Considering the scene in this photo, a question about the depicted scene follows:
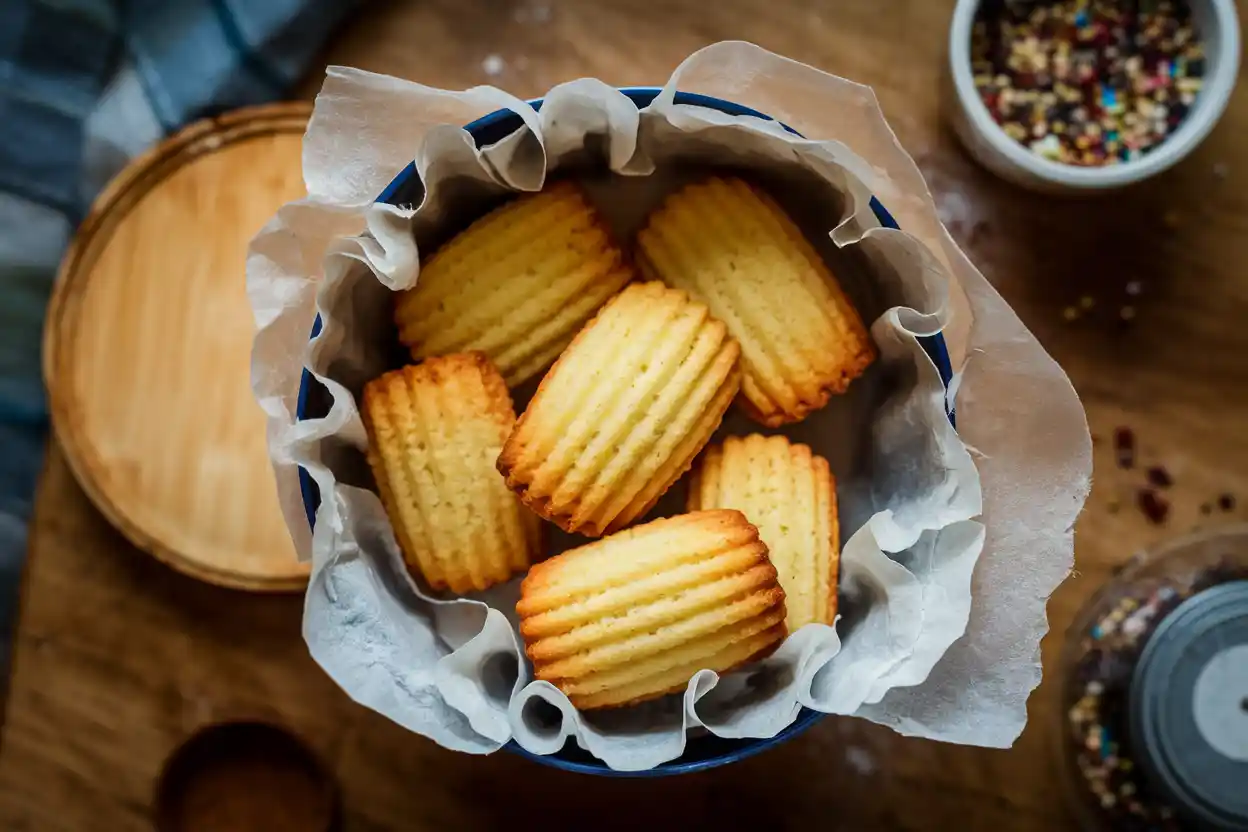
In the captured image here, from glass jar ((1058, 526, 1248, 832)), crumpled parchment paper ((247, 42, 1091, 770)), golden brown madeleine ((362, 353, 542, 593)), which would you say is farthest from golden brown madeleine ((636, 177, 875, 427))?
glass jar ((1058, 526, 1248, 832))

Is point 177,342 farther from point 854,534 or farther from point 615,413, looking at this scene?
point 854,534

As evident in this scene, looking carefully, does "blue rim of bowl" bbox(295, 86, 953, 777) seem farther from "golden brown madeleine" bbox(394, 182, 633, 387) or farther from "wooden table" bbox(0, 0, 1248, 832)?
"wooden table" bbox(0, 0, 1248, 832)

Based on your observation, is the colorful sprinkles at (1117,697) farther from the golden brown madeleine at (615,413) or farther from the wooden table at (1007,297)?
the golden brown madeleine at (615,413)

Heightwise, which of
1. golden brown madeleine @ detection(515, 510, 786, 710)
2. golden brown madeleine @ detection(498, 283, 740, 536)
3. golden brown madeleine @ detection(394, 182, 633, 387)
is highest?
golden brown madeleine @ detection(394, 182, 633, 387)

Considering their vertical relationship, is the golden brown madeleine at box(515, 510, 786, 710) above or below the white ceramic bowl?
below

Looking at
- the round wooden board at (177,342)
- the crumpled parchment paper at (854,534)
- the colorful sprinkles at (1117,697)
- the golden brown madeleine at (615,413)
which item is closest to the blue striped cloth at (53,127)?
the round wooden board at (177,342)

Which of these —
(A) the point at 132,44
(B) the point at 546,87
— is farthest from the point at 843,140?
(A) the point at 132,44

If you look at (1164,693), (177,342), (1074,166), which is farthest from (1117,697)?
(177,342)
